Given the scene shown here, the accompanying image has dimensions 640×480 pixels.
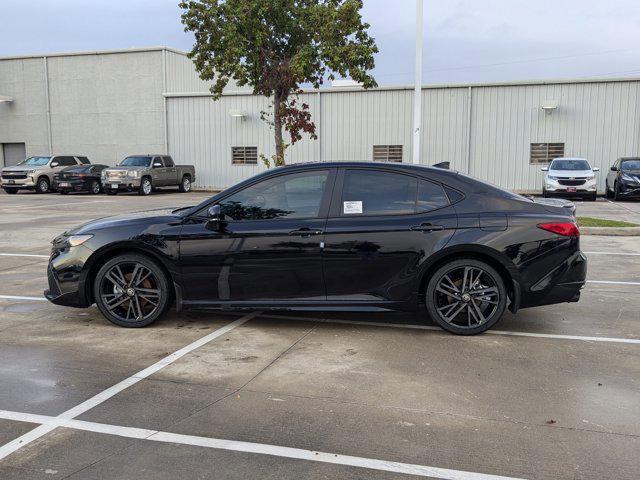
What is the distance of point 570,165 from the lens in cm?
2448

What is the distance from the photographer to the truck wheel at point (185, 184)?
31.5 m

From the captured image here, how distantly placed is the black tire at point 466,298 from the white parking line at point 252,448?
2.57m

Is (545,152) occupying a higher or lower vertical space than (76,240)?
higher

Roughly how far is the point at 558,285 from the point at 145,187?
25671mm

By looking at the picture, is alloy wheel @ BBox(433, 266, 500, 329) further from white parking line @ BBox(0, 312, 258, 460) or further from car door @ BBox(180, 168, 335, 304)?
white parking line @ BBox(0, 312, 258, 460)

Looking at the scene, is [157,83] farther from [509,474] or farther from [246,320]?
[509,474]

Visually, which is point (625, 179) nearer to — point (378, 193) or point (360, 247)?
point (378, 193)

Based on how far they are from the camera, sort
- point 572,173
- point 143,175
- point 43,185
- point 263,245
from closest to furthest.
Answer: point 263,245
point 572,173
point 143,175
point 43,185

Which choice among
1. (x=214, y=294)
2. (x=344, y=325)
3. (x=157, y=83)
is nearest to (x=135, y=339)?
(x=214, y=294)

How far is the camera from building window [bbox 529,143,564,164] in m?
28.3

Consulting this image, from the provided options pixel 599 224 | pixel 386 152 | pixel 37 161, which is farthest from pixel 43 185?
pixel 599 224

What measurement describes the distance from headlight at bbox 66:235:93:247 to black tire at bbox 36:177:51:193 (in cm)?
2696

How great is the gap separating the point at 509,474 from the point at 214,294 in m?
3.42

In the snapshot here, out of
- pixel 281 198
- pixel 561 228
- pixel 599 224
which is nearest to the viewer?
pixel 561 228
